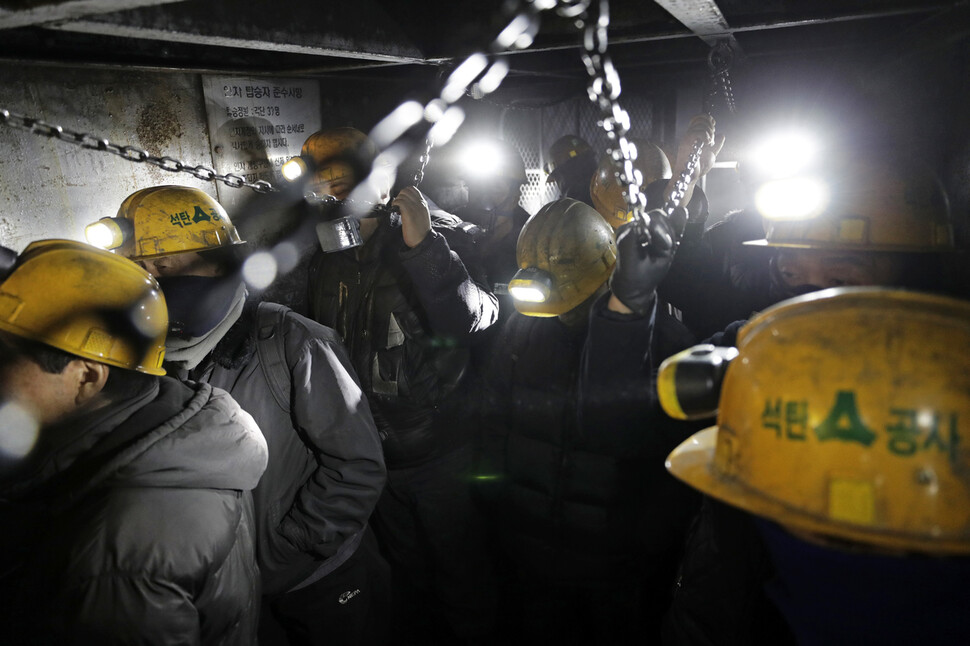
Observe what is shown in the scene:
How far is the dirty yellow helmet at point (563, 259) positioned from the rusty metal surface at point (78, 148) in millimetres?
2475

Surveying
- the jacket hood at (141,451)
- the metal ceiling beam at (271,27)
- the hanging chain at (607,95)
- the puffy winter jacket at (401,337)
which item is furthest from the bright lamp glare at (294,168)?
the hanging chain at (607,95)

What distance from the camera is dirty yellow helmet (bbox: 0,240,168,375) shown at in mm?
1664

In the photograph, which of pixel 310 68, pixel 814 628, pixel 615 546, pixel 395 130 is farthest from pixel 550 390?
pixel 395 130

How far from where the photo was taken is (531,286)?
8.90 ft

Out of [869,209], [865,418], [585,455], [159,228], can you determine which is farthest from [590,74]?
[159,228]

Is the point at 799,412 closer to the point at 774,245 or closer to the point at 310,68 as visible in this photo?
the point at 774,245

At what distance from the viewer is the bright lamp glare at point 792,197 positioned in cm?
222

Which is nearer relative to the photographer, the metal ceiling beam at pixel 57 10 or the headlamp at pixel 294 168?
the metal ceiling beam at pixel 57 10

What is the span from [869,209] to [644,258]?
3.15 feet

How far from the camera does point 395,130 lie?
5.38 meters

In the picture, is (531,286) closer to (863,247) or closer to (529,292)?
(529,292)

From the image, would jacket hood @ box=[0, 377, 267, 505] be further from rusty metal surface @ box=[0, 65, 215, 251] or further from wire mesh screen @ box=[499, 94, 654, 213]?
wire mesh screen @ box=[499, 94, 654, 213]

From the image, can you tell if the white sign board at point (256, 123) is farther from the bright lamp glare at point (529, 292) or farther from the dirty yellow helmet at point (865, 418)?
the dirty yellow helmet at point (865, 418)

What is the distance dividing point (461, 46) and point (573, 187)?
2203mm
